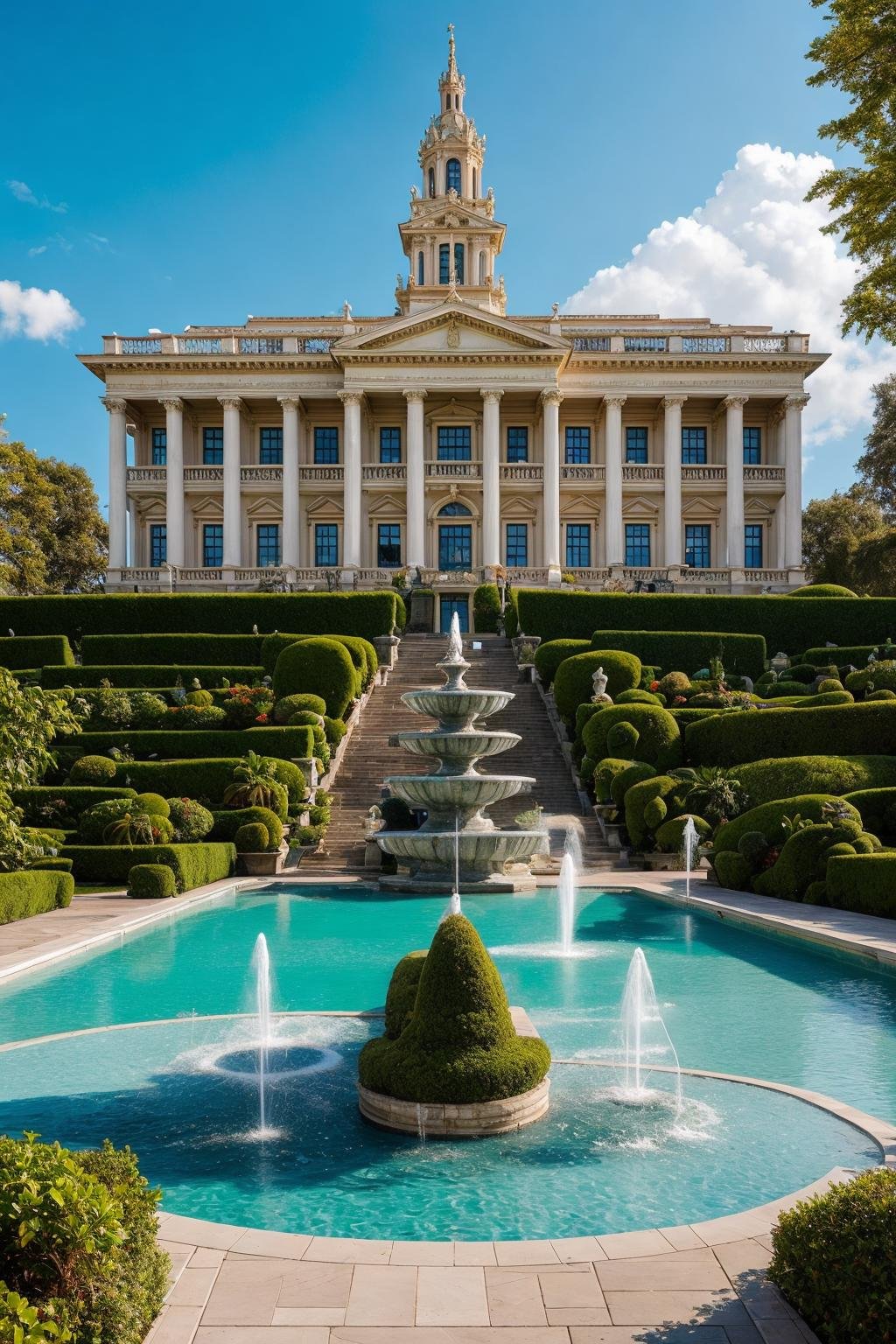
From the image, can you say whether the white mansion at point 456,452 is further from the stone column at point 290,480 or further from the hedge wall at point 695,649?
the hedge wall at point 695,649

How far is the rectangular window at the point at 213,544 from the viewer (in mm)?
52188

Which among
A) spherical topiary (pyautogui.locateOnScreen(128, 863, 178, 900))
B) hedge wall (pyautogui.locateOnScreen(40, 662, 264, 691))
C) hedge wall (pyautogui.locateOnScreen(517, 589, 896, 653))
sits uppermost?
hedge wall (pyautogui.locateOnScreen(517, 589, 896, 653))

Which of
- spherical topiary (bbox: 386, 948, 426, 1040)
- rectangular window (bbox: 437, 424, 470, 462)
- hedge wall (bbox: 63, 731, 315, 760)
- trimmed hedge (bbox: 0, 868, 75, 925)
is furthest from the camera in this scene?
rectangular window (bbox: 437, 424, 470, 462)

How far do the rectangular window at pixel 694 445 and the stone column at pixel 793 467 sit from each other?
429 cm

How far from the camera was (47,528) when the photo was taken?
185 ft

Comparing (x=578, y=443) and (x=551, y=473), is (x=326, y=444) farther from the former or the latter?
(x=578, y=443)

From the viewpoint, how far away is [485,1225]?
520 centimetres

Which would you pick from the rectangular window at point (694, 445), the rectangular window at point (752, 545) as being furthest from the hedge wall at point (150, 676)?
the rectangular window at point (694, 445)

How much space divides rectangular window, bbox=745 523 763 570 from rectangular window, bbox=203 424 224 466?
2561 cm

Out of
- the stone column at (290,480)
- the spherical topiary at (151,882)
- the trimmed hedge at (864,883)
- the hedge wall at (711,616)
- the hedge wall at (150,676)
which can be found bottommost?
the spherical topiary at (151,882)

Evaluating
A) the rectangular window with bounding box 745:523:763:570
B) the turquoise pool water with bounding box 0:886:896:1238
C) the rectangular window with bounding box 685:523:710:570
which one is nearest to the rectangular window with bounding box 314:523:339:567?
the rectangular window with bounding box 685:523:710:570

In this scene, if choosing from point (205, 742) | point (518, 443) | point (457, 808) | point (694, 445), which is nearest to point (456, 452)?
point (518, 443)

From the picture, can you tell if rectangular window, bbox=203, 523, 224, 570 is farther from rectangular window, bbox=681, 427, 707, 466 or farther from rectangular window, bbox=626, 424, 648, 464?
rectangular window, bbox=681, 427, 707, 466

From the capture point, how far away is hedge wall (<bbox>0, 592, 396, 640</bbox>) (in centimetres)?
3722
